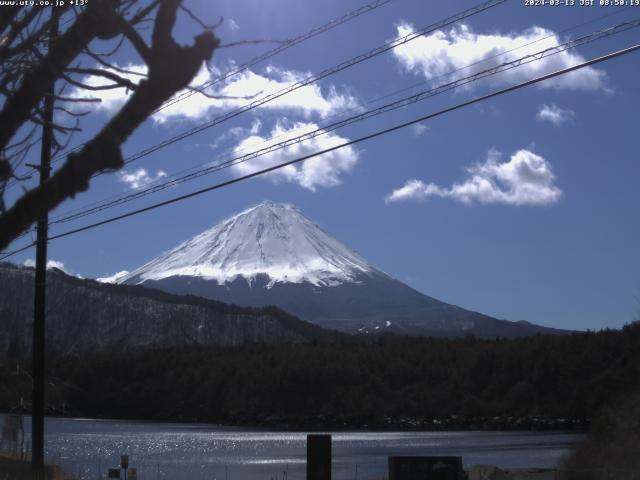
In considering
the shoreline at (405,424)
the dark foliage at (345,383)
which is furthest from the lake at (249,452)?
the dark foliage at (345,383)

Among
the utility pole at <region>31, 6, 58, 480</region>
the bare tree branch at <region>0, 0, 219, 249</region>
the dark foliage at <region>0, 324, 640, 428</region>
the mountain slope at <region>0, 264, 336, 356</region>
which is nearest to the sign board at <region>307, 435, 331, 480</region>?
the bare tree branch at <region>0, 0, 219, 249</region>

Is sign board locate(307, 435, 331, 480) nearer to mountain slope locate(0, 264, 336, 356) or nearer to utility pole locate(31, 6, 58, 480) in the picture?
utility pole locate(31, 6, 58, 480)

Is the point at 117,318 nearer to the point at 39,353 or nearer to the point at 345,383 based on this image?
the point at 345,383

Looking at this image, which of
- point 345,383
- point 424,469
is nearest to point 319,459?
point 424,469

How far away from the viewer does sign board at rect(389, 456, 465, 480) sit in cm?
1423

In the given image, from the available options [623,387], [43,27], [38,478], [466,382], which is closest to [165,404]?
[466,382]

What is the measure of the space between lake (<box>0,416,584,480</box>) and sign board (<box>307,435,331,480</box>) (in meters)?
24.1

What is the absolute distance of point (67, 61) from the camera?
18.9ft

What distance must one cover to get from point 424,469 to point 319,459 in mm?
2642

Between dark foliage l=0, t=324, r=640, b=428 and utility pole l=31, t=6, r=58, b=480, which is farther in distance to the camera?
dark foliage l=0, t=324, r=640, b=428

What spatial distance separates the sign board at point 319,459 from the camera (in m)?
12.3

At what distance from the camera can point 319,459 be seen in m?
12.3

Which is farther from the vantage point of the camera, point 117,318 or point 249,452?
point 117,318

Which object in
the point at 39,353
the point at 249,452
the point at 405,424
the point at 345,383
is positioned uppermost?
the point at 39,353
